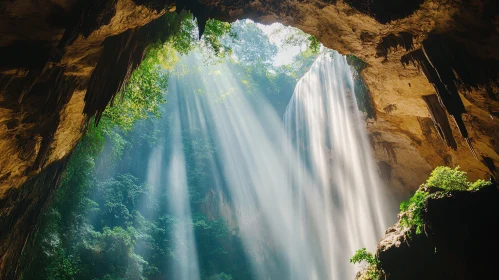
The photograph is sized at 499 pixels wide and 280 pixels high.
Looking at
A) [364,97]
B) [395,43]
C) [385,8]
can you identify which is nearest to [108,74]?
[385,8]

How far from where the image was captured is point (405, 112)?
26.1 ft

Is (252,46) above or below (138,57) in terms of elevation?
above

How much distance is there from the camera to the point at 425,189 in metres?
5.75

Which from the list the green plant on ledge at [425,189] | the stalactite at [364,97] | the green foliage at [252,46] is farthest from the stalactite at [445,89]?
the green foliage at [252,46]

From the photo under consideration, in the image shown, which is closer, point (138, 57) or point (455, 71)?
point (455, 71)

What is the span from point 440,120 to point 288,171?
1595 centimetres

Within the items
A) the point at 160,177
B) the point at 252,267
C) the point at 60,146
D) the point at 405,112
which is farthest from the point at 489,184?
the point at 160,177

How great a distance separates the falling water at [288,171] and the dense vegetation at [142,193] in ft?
3.52

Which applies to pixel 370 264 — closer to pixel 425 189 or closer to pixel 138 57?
pixel 425 189

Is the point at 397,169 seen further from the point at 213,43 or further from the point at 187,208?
the point at 187,208

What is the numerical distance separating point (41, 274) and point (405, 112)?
46.2ft

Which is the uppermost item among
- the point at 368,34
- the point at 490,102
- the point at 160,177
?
the point at 160,177

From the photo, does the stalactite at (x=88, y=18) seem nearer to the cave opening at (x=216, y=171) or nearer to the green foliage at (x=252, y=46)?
→ the cave opening at (x=216, y=171)

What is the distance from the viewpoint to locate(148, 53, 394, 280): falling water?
14.1m
